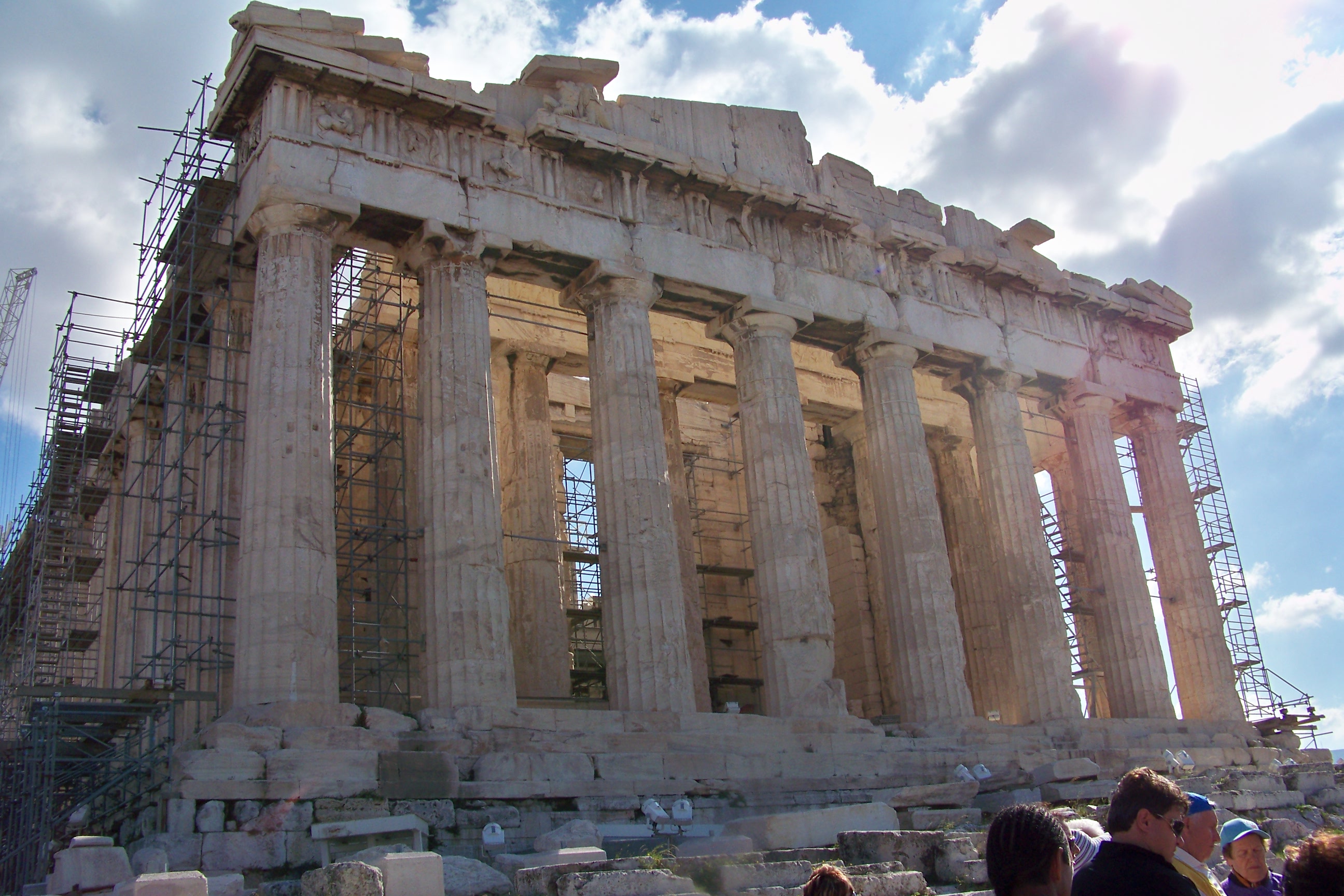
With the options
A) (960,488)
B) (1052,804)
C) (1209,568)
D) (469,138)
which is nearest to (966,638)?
(960,488)

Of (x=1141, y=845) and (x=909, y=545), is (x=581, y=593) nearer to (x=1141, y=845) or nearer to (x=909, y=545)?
(x=909, y=545)

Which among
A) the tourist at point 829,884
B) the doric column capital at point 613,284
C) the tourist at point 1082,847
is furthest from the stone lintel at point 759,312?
the tourist at point 829,884

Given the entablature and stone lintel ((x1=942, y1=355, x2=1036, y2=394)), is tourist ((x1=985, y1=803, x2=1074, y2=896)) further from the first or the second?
stone lintel ((x1=942, y1=355, x2=1036, y2=394))

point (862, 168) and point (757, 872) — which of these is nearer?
point (757, 872)

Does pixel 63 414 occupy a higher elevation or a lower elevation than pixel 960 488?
higher

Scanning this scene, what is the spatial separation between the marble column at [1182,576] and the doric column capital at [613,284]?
13.8 meters

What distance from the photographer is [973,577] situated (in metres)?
27.8

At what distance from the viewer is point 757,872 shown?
1032 centimetres

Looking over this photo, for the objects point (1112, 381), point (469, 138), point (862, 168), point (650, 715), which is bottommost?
point (650, 715)

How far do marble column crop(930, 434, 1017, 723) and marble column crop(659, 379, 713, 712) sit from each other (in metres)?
6.67

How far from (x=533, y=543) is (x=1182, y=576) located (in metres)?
14.8

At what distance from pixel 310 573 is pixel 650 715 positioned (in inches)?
203

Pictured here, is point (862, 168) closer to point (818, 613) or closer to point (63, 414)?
point (818, 613)

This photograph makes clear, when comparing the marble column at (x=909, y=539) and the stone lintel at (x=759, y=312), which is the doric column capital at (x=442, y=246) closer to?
the stone lintel at (x=759, y=312)
